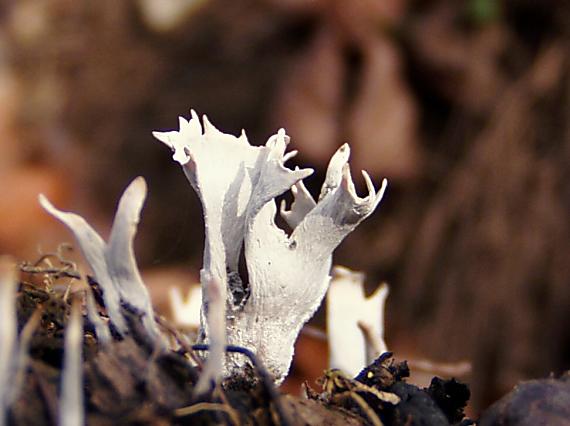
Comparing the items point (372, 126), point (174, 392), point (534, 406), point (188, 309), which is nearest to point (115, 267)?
point (174, 392)

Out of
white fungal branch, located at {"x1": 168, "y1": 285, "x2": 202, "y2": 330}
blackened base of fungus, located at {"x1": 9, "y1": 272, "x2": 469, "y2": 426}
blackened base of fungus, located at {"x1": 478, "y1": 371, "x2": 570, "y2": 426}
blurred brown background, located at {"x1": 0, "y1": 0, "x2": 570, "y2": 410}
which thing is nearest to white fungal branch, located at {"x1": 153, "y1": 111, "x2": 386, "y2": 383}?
blackened base of fungus, located at {"x1": 9, "y1": 272, "x2": 469, "y2": 426}

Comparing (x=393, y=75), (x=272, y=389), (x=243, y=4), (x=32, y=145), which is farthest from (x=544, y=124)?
(x=272, y=389)

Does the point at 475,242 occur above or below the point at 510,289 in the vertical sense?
above

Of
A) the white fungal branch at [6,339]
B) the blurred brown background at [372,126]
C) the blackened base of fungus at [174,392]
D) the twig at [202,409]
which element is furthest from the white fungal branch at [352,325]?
the blurred brown background at [372,126]

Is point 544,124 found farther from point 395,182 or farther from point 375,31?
point 375,31

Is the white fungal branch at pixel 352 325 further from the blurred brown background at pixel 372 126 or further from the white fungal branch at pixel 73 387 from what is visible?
the blurred brown background at pixel 372 126

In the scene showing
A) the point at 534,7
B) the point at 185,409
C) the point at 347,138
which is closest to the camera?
the point at 185,409

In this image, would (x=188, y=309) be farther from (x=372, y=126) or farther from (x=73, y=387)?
(x=372, y=126)
